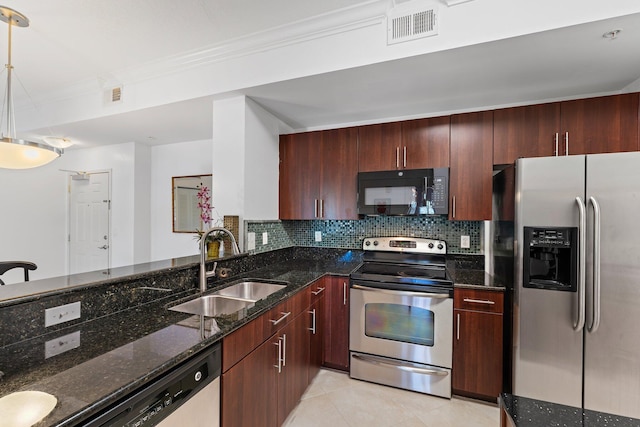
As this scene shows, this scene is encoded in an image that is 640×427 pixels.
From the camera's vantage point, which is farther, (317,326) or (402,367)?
(317,326)

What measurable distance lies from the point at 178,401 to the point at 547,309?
2040 mm

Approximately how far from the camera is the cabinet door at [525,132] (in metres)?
2.17

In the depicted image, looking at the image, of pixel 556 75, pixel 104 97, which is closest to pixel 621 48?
pixel 556 75

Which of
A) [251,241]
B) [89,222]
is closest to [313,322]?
[251,241]

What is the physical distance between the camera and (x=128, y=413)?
81 centimetres

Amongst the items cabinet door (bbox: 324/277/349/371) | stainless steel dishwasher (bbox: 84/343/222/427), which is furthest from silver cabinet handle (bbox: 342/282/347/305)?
stainless steel dishwasher (bbox: 84/343/222/427)

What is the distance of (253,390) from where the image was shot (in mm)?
1428

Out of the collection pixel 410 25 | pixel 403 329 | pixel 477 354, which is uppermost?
pixel 410 25

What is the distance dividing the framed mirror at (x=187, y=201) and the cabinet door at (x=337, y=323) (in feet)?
7.16

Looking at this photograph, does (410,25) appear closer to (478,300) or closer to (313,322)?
(478,300)

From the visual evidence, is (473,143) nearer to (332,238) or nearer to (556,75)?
(556,75)

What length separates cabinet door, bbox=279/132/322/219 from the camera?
2859 millimetres

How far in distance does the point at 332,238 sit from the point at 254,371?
187 centimetres

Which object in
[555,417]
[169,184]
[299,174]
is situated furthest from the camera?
[169,184]
